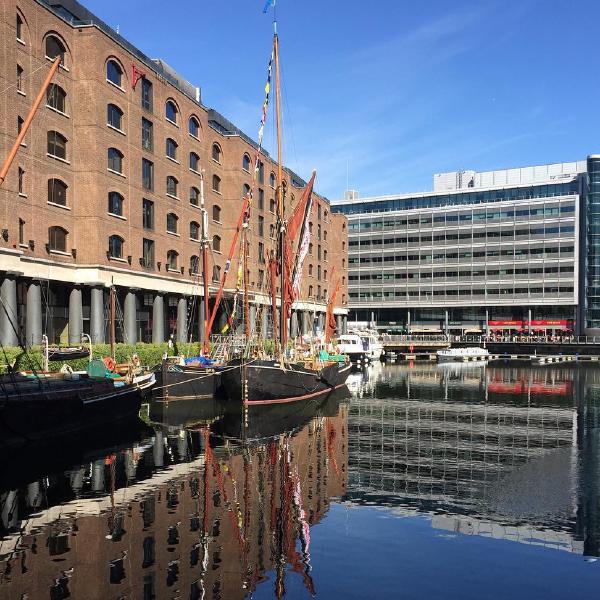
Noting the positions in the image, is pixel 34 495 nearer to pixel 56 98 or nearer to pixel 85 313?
pixel 85 313

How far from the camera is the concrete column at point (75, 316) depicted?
49.9 m

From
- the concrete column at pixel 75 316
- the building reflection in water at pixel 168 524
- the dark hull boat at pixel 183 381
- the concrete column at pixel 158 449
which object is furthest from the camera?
the concrete column at pixel 75 316

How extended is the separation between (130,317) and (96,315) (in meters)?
4.55

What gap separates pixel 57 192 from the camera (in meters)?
49.2

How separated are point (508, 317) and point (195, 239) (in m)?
99.1

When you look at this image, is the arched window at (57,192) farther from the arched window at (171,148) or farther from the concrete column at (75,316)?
the arched window at (171,148)

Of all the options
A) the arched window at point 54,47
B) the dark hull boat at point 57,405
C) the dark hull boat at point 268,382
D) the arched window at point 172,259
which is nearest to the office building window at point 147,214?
the arched window at point 172,259

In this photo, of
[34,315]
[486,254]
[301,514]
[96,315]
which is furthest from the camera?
[486,254]

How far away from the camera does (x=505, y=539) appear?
15.8 m

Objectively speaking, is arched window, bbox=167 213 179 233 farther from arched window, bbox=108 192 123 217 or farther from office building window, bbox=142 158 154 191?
arched window, bbox=108 192 123 217

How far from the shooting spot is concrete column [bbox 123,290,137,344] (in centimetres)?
5491

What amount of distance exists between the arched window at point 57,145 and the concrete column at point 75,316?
1051cm

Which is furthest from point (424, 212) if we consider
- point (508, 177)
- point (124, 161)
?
A: point (124, 161)

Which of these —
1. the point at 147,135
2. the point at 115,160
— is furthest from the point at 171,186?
the point at 115,160
